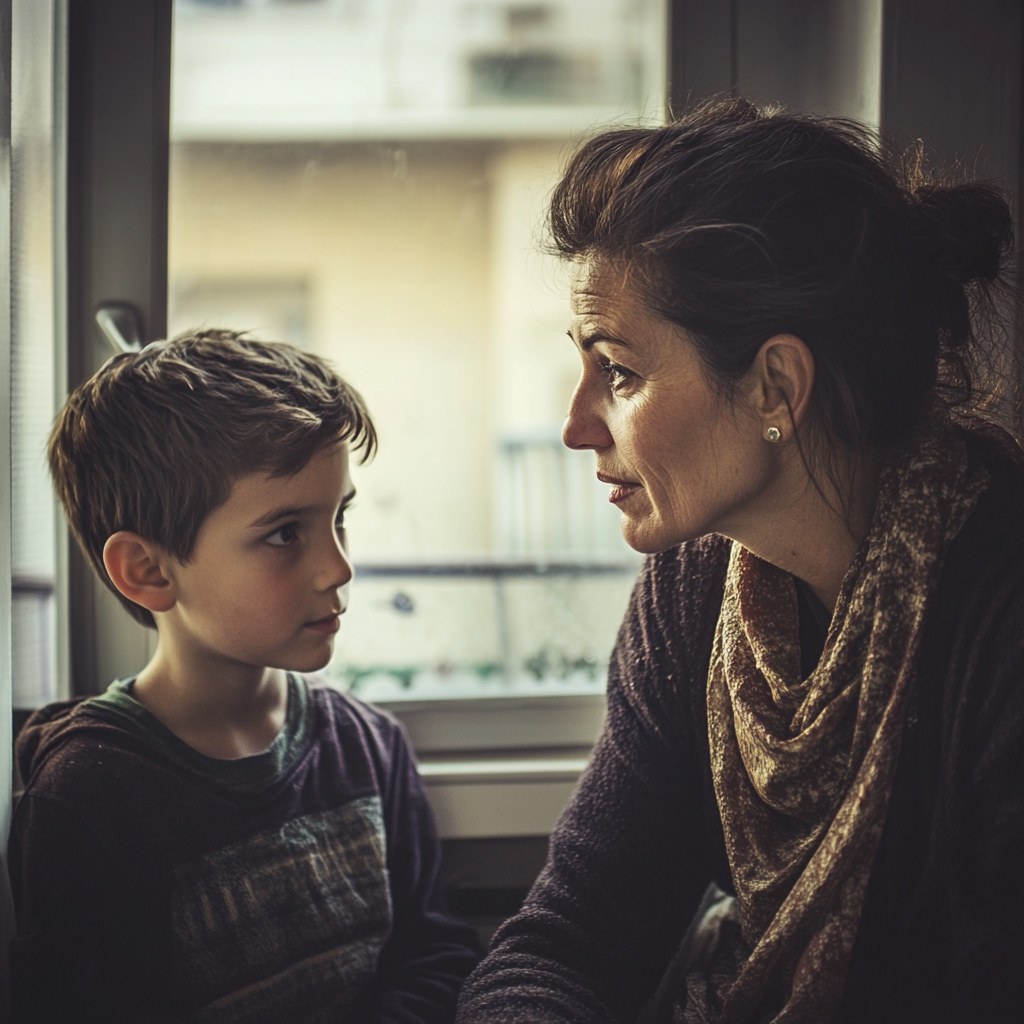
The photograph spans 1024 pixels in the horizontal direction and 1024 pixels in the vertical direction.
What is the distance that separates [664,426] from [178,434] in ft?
1.63

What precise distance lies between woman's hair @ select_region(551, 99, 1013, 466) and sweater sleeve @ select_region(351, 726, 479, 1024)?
2.07ft

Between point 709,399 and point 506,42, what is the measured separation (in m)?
0.73

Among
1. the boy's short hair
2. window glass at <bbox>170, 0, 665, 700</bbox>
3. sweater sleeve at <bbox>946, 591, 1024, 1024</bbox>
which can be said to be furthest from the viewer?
window glass at <bbox>170, 0, 665, 700</bbox>

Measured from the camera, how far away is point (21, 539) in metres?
1.14

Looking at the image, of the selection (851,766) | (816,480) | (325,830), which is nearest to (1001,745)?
(851,766)

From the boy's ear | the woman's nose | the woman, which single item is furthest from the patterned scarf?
the boy's ear

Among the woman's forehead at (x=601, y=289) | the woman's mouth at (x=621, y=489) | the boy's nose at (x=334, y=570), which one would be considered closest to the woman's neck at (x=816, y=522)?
the woman's mouth at (x=621, y=489)

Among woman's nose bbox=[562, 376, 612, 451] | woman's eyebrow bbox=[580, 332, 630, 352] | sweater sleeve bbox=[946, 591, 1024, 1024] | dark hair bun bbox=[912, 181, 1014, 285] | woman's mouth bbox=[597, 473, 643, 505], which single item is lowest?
sweater sleeve bbox=[946, 591, 1024, 1024]

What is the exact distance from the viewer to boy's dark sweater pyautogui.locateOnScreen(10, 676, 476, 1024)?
0.87 m

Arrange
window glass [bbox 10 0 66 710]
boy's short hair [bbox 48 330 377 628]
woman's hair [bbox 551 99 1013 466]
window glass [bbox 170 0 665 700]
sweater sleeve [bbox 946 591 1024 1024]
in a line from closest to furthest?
sweater sleeve [bbox 946 591 1024 1024] < woman's hair [bbox 551 99 1013 466] < boy's short hair [bbox 48 330 377 628] < window glass [bbox 10 0 66 710] < window glass [bbox 170 0 665 700]

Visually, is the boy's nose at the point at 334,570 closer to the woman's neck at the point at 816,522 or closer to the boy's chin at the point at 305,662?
the boy's chin at the point at 305,662

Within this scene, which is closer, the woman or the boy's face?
the woman

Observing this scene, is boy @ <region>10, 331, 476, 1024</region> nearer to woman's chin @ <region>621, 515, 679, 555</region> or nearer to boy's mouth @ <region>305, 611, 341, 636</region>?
boy's mouth @ <region>305, 611, 341, 636</region>

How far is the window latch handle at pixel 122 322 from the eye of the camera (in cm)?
120
